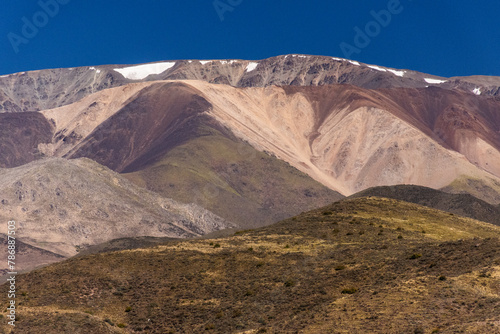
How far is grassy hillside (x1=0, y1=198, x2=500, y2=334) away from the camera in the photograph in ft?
147

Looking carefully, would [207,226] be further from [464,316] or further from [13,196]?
[464,316]

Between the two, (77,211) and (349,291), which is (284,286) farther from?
(77,211)

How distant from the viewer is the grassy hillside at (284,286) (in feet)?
147

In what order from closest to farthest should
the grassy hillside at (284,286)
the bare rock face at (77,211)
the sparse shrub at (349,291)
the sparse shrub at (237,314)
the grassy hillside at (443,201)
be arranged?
the grassy hillside at (284,286) → the sparse shrub at (349,291) → the sparse shrub at (237,314) → the grassy hillside at (443,201) → the bare rock face at (77,211)

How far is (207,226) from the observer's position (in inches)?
7623

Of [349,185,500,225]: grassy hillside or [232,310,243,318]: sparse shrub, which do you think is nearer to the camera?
[232,310,243,318]: sparse shrub

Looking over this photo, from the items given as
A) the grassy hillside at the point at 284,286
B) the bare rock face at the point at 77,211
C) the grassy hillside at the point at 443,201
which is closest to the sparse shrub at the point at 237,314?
the grassy hillside at the point at 284,286

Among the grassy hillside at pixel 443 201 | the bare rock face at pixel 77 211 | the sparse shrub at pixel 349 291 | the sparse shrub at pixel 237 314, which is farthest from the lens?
the bare rock face at pixel 77 211

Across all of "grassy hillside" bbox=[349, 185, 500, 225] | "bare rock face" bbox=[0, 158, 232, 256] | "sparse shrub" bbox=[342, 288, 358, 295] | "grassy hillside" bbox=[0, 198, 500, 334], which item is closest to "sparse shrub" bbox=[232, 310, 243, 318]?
"grassy hillside" bbox=[0, 198, 500, 334]

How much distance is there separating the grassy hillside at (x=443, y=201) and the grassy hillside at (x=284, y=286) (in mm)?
47659

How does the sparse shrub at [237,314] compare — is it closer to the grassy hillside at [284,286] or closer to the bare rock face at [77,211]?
the grassy hillside at [284,286]

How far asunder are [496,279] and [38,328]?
1256 inches

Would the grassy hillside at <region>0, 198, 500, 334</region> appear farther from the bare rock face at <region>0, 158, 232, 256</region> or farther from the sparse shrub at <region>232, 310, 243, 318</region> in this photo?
the bare rock face at <region>0, 158, 232, 256</region>

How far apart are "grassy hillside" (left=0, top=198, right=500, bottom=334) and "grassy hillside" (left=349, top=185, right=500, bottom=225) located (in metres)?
47.7
